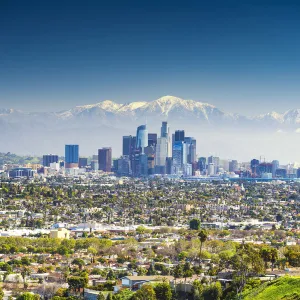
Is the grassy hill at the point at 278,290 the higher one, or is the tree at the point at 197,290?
the grassy hill at the point at 278,290

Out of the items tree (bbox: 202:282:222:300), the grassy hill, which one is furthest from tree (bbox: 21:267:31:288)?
the grassy hill

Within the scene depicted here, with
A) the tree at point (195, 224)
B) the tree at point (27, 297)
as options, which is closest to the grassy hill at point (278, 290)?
the tree at point (27, 297)

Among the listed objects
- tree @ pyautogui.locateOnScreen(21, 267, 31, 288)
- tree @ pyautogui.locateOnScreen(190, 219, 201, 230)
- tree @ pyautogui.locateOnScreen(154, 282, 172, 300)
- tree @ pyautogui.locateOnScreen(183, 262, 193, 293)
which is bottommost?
tree @ pyautogui.locateOnScreen(21, 267, 31, 288)

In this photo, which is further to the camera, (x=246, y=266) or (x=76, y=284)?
(x=76, y=284)

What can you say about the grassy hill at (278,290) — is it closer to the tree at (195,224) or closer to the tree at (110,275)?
the tree at (110,275)

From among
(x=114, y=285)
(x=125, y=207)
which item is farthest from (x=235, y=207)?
(x=114, y=285)

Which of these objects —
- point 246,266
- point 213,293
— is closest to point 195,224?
point 246,266

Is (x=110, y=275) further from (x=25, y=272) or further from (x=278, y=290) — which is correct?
(x=278, y=290)

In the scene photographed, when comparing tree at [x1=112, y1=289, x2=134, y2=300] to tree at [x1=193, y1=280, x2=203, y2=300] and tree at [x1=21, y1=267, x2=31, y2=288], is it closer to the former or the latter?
tree at [x1=193, y1=280, x2=203, y2=300]

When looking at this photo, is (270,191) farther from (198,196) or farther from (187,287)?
(187,287)
